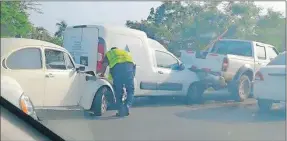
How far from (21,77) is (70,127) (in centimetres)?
61

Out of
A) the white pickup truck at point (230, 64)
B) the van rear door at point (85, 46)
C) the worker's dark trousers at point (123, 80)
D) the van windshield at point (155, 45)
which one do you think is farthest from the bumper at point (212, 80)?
the van rear door at point (85, 46)

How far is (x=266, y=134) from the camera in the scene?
4.21 metres

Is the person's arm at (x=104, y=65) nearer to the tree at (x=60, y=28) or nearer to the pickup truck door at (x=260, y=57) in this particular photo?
the tree at (x=60, y=28)

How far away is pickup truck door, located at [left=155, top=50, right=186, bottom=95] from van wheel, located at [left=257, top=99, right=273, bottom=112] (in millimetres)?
933

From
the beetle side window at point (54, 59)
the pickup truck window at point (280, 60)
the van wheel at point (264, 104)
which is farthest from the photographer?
the van wheel at point (264, 104)

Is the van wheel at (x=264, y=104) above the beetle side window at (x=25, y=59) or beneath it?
beneath

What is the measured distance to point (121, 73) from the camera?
3.67 meters

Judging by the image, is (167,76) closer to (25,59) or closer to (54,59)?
(54,59)

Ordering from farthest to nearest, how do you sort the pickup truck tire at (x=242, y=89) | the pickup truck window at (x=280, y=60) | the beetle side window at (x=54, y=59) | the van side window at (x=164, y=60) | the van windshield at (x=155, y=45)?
1. the pickup truck tire at (x=242, y=89)
2. the pickup truck window at (x=280, y=60)
3. the van side window at (x=164, y=60)
4. the van windshield at (x=155, y=45)
5. the beetle side window at (x=54, y=59)

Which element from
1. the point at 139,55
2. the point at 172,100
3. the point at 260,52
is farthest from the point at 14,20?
the point at 260,52

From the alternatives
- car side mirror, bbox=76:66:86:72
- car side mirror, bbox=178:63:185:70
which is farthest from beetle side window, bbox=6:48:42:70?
car side mirror, bbox=178:63:185:70

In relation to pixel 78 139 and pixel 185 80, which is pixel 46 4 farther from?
pixel 185 80

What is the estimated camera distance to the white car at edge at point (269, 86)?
14.7 feet

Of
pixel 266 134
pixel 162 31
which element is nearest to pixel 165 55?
pixel 162 31
